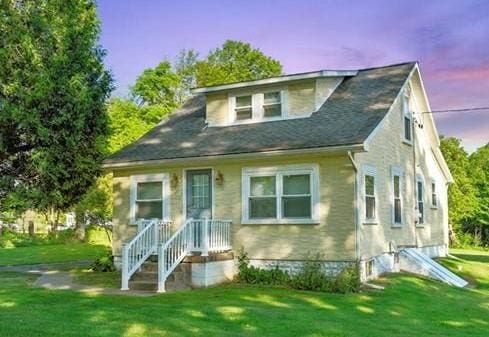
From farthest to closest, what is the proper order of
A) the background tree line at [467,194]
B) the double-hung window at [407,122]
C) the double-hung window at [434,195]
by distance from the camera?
1. the background tree line at [467,194]
2. the double-hung window at [434,195]
3. the double-hung window at [407,122]

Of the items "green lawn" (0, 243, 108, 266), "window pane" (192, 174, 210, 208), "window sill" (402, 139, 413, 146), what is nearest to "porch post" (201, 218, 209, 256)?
"window pane" (192, 174, 210, 208)

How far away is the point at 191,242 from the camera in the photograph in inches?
504

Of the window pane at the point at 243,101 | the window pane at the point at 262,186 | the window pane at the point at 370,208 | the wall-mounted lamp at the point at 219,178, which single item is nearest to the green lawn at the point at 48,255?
the wall-mounted lamp at the point at 219,178

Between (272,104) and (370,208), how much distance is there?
421 centimetres

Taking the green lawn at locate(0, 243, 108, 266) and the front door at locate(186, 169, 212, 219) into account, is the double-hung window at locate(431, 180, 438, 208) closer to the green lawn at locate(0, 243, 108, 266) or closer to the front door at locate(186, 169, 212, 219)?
the front door at locate(186, 169, 212, 219)

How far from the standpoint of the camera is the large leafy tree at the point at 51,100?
1543cm

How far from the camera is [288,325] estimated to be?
25.9 feet

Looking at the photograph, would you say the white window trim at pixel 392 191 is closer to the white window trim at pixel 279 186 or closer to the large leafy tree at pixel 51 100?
the white window trim at pixel 279 186

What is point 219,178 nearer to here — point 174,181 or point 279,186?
point 174,181

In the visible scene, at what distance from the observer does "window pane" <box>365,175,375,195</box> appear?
13198 millimetres

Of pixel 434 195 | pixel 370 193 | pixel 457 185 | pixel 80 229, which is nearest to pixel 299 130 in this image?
pixel 370 193

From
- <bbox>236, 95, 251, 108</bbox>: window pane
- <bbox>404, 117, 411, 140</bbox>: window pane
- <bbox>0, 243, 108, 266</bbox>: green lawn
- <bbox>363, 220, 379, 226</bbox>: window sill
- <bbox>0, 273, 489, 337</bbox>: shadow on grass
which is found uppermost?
<bbox>236, 95, 251, 108</bbox>: window pane

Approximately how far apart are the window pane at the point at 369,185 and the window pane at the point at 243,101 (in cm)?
435

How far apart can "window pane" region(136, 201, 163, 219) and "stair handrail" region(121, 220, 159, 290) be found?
164cm
